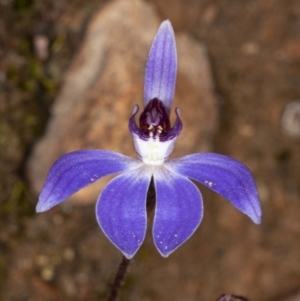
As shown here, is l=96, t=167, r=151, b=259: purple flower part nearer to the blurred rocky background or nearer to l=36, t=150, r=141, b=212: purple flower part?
l=36, t=150, r=141, b=212: purple flower part

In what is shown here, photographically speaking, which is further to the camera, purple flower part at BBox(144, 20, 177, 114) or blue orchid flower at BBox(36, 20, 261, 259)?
purple flower part at BBox(144, 20, 177, 114)

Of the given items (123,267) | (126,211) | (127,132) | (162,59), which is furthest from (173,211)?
(127,132)

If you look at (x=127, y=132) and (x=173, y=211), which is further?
(x=127, y=132)

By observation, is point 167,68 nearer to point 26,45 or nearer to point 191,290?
point 26,45

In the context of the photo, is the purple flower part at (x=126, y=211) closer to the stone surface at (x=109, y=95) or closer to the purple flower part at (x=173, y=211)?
the purple flower part at (x=173, y=211)

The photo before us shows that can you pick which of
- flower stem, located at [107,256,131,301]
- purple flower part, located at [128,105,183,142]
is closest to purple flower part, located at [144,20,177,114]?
purple flower part, located at [128,105,183,142]

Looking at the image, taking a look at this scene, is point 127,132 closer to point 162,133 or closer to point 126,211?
point 162,133

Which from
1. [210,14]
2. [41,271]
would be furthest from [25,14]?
[41,271]
